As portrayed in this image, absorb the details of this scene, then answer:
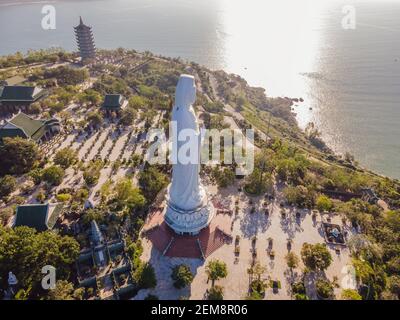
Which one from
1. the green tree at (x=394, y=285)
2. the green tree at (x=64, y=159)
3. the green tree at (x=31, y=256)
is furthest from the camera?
the green tree at (x=64, y=159)

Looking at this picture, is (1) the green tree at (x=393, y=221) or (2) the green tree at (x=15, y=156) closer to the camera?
(1) the green tree at (x=393, y=221)

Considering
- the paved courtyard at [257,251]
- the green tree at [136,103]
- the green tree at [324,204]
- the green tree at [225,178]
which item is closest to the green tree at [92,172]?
the paved courtyard at [257,251]

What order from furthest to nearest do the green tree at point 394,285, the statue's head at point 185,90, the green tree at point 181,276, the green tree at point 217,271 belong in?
the green tree at point 217,271 → the green tree at point 181,276 → the green tree at point 394,285 → the statue's head at point 185,90

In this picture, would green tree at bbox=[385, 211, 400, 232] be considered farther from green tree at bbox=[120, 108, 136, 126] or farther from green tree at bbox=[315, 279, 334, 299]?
green tree at bbox=[120, 108, 136, 126]

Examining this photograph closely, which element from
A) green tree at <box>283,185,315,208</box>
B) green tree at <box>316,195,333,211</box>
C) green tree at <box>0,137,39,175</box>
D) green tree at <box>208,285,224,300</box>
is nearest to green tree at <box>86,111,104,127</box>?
green tree at <box>0,137,39,175</box>

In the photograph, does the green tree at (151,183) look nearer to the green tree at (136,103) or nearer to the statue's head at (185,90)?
the statue's head at (185,90)

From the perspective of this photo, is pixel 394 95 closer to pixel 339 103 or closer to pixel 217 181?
pixel 339 103
